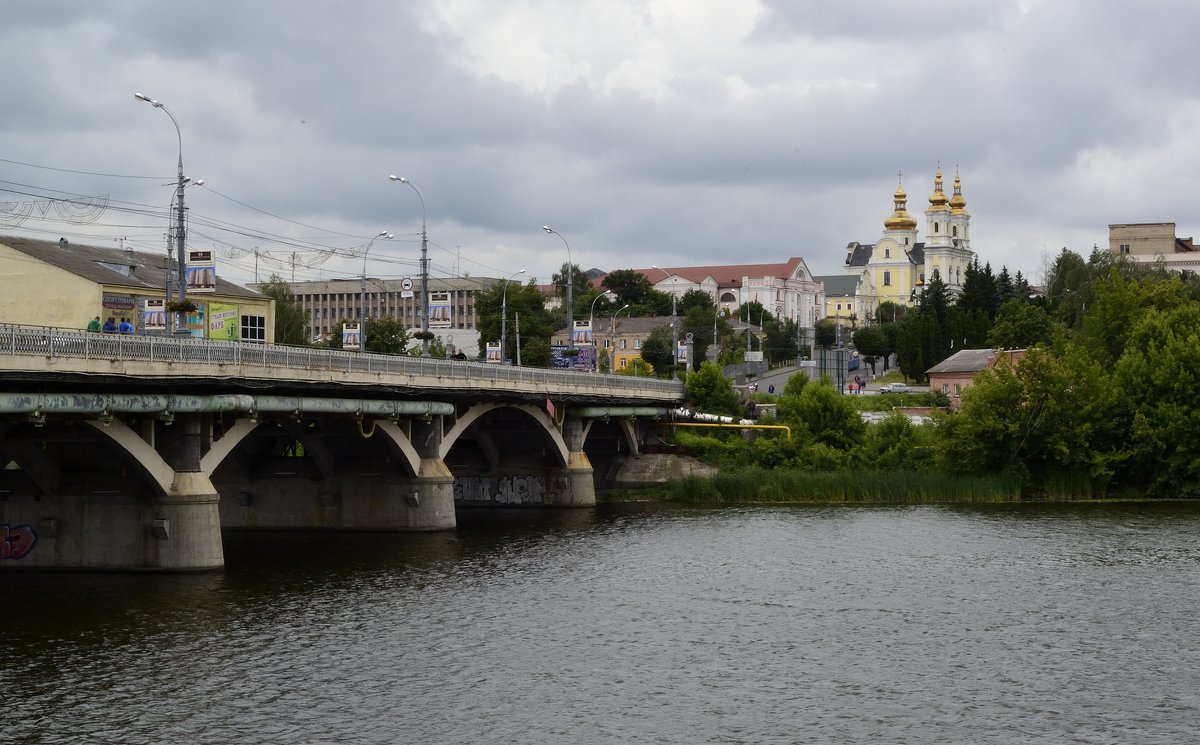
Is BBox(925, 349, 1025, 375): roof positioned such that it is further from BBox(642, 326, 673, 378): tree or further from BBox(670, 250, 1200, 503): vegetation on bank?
BBox(642, 326, 673, 378): tree

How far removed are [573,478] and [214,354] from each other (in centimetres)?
3501

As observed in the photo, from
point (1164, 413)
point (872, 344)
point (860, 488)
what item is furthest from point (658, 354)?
point (1164, 413)

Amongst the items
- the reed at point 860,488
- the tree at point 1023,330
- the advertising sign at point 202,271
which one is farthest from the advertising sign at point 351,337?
the tree at point 1023,330

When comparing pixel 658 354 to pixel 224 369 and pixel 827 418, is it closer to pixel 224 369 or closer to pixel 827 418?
pixel 827 418

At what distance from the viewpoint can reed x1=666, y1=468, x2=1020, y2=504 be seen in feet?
242

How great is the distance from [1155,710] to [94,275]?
2032 inches

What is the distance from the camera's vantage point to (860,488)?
244 feet

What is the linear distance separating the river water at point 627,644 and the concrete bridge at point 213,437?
1.81 m

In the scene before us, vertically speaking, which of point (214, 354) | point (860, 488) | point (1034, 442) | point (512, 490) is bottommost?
point (860, 488)

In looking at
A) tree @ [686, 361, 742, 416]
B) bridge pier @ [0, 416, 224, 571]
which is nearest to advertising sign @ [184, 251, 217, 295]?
bridge pier @ [0, 416, 224, 571]

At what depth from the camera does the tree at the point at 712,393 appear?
97.6 meters

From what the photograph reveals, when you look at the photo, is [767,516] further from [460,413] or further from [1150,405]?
[1150,405]

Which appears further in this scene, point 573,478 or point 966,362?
point 966,362

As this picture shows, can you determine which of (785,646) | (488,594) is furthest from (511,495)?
(785,646)
